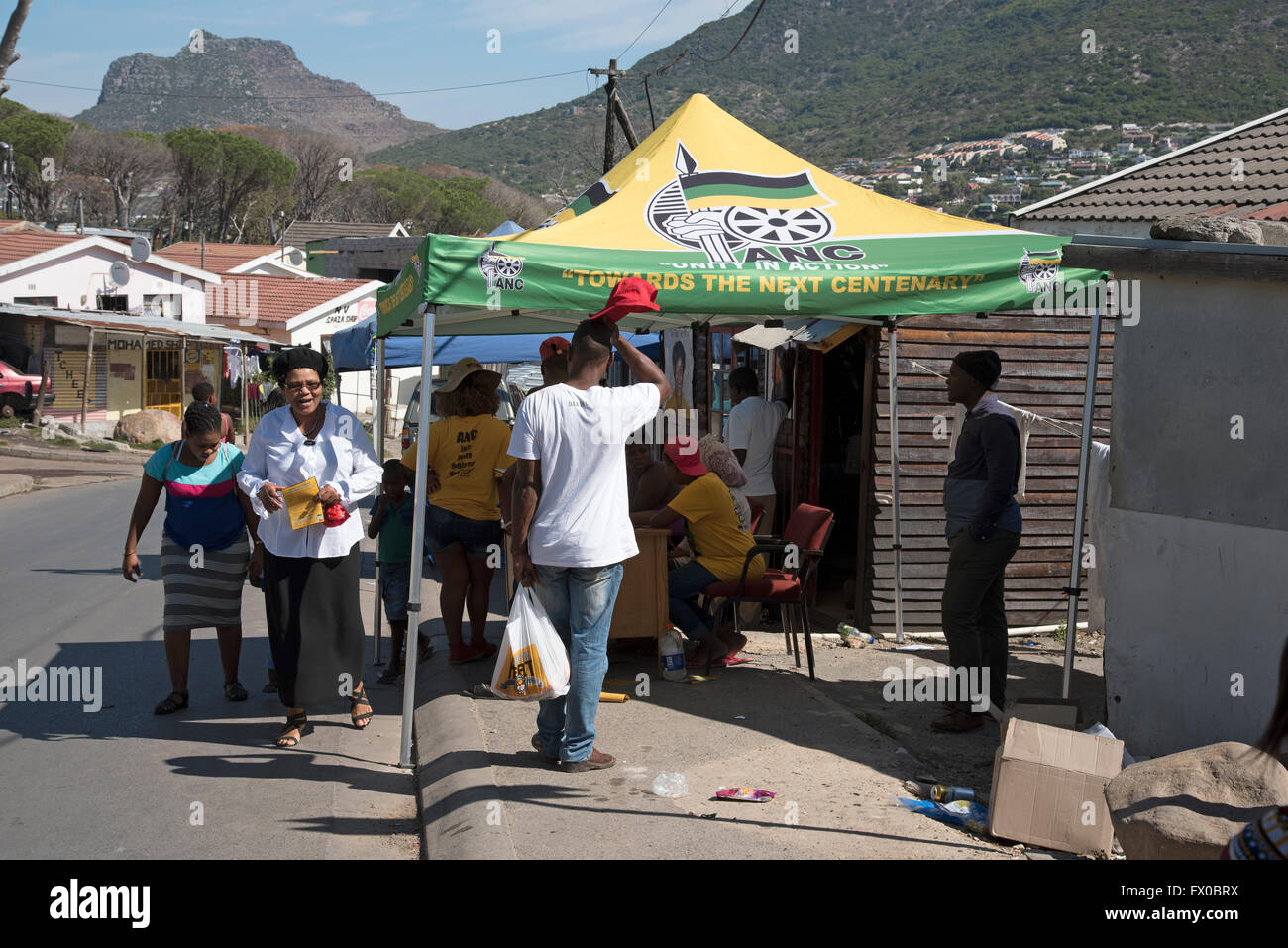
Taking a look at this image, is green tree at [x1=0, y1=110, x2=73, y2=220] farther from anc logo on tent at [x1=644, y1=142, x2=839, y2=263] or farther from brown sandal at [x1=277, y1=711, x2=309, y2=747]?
brown sandal at [x1=277, y1=711, x2=309, y2=747]

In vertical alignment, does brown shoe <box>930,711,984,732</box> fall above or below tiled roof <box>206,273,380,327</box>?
below

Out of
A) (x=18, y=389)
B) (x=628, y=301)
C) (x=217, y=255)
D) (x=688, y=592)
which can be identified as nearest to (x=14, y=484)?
(x=18, y=389)

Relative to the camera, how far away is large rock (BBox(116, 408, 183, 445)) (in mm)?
28953

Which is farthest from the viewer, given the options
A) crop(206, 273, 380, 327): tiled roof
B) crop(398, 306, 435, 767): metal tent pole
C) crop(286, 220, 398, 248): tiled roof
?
crop(286, 220, 398, 248): tiled roof

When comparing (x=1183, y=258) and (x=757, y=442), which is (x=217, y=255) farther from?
(x=1183, y=258)

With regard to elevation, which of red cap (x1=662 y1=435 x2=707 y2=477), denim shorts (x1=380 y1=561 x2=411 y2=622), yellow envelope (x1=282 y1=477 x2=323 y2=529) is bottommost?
denim shorts (x1=380 y1=561 x2=411 y2=622)

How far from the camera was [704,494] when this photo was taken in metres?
6.67

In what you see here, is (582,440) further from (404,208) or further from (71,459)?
(404,208)

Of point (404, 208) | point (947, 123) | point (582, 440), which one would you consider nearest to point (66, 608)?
point (582, 440)

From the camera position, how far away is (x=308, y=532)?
5.57 m

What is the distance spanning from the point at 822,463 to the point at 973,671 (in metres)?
4.52

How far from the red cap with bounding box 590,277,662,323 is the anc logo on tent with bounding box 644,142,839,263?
110 centimetres

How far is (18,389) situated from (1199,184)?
27.9 meters

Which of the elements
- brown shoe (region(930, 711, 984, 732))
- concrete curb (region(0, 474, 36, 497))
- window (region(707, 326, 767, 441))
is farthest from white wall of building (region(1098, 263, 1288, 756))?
concrete curb (region(0, 474, 36, 497))
